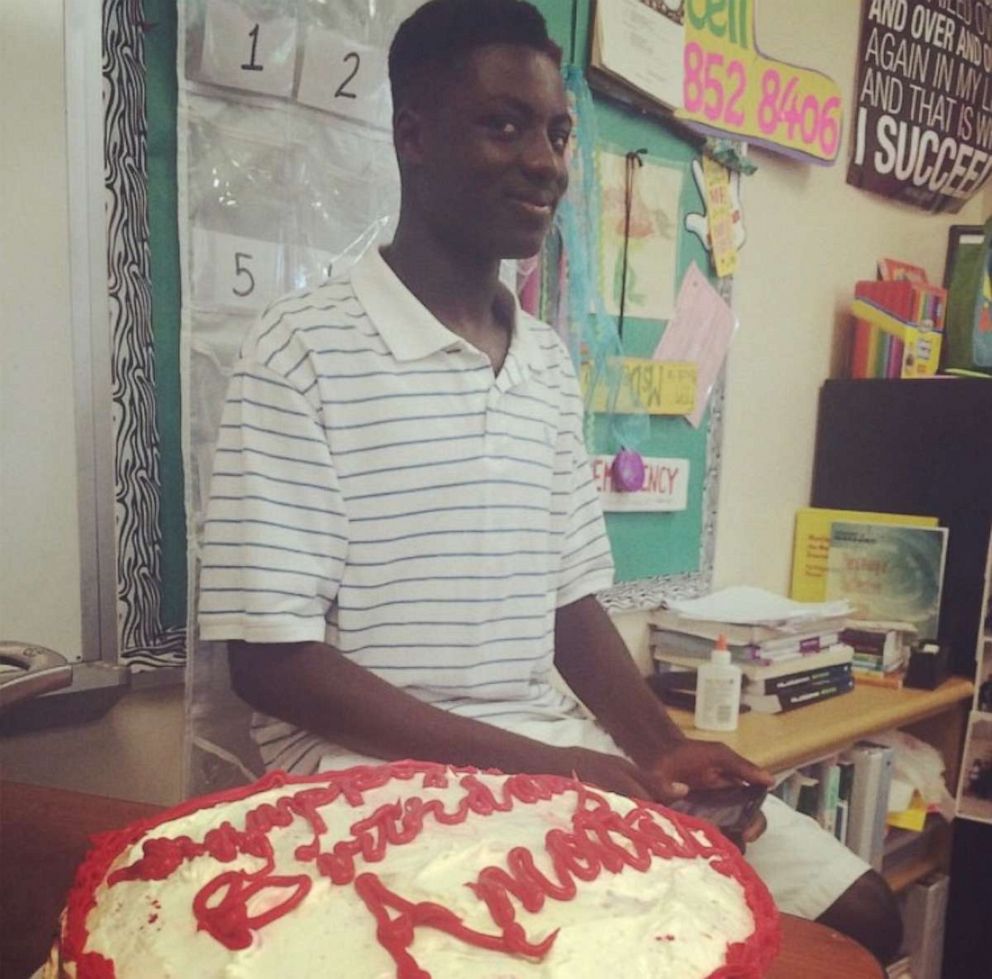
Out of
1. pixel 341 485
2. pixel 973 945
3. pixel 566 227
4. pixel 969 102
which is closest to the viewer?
pixel 341 485

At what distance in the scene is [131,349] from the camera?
41.4 inches

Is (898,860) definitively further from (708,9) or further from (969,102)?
(969,102)

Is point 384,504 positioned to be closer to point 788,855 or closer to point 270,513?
point 270,513

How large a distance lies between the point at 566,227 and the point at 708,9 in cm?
52

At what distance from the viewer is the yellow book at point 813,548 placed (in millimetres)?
2004

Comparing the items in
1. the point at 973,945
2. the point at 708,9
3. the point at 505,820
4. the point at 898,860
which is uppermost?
the point at 708,9

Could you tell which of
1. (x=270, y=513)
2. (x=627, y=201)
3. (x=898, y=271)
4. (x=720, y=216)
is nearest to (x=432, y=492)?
(x=270, y=513)

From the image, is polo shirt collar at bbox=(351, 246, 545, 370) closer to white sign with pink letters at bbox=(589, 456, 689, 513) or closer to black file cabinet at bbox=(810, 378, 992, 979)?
white sign with pink letters at bbox=(589, 456, 689, 513)

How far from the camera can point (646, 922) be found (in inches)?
21.5

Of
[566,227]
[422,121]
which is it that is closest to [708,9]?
[566,227]

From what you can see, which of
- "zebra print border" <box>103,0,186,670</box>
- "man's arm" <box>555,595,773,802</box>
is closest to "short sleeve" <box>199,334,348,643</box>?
"zebra print border" <box>103,0,186,670</box>

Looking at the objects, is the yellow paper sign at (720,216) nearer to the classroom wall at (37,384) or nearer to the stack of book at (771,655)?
the stack of book at (771,655)

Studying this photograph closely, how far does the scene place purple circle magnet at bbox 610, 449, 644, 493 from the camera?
1609 mm

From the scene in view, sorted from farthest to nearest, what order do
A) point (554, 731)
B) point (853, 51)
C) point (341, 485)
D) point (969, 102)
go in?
point (969, 102) → point (853, 51) → point (554, 731) → point (341, 485)
